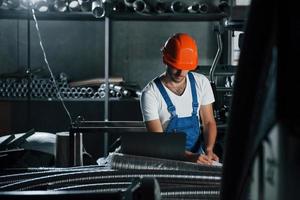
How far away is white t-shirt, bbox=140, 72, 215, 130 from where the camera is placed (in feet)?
10.5

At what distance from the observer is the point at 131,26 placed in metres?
6.35

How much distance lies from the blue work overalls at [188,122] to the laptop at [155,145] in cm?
139

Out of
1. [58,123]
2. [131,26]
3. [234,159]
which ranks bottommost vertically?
[58,123]

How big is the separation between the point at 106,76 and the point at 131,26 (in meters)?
0.97

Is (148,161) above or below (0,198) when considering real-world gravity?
below

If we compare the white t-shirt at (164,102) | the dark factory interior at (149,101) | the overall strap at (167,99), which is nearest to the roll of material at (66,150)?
the dark factory interior at (149,101)

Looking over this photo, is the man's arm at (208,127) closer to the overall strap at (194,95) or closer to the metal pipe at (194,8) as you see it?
the overall strap at (194,95)

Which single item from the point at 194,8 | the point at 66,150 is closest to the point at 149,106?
the point at 66,150

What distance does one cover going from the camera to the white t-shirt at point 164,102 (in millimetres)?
3203

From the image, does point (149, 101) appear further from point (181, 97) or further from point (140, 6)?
point (140, 6)

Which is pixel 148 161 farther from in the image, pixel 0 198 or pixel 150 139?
pixel 0 198

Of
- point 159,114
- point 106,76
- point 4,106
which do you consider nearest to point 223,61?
point 106,76

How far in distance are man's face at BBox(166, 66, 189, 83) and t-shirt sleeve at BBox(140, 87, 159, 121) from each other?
0.19m

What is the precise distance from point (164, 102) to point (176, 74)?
20cm
